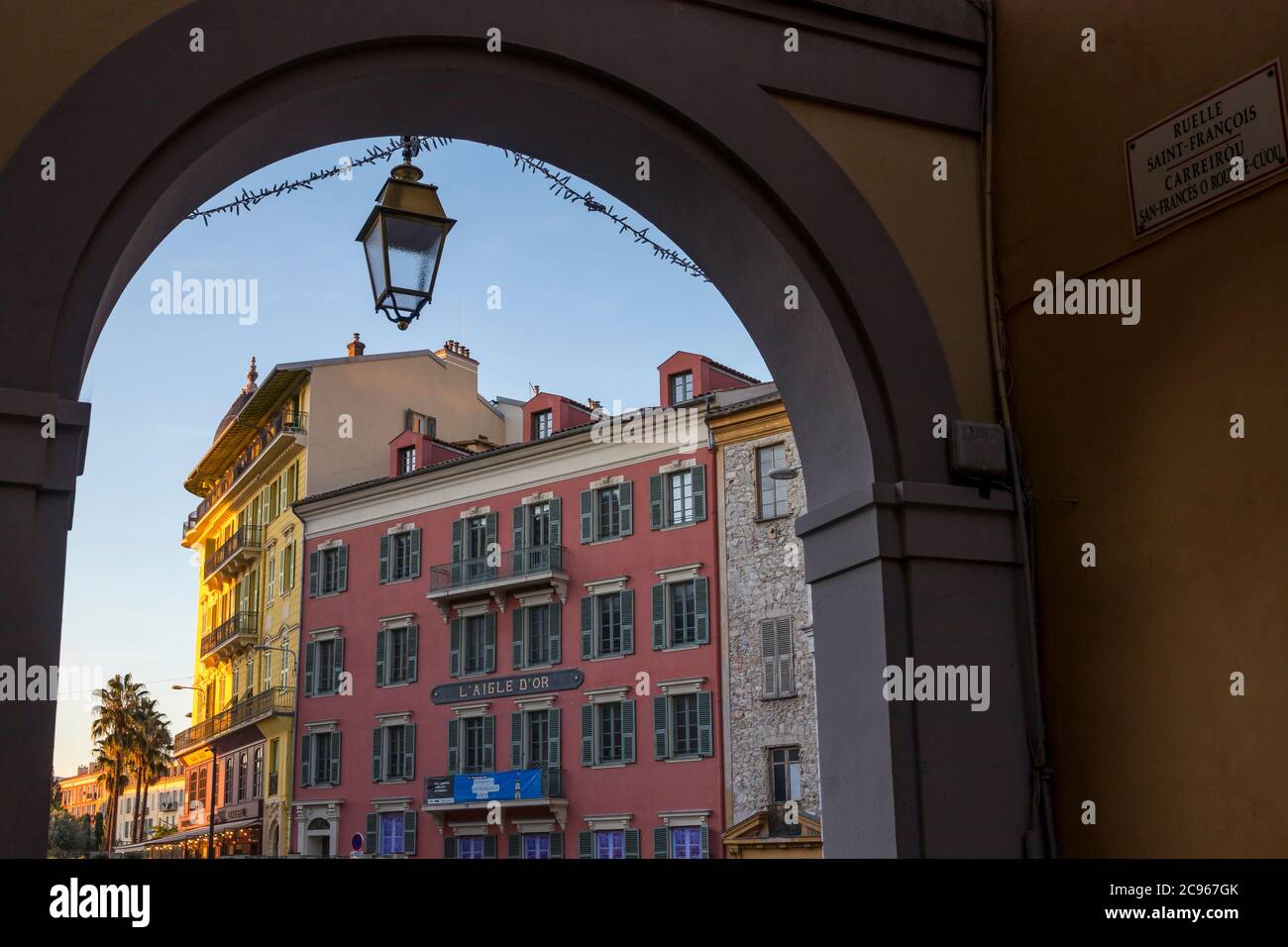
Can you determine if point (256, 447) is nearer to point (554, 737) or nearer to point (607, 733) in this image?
point (554, 737)

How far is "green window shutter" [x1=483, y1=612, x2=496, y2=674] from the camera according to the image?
103 feet

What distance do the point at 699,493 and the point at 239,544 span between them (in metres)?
18.4

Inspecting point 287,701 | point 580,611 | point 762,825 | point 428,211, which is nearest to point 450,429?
point 287,701

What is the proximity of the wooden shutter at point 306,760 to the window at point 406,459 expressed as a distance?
22.8 ft

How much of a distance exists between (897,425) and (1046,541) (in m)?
0.61

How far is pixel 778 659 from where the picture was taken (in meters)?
26.2

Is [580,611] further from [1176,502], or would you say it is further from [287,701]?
[1176,502]

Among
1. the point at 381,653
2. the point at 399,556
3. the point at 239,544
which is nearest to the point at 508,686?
the point at 381,653

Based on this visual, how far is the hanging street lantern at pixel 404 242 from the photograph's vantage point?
16.0ft

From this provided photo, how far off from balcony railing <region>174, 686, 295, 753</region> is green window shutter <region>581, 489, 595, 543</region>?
10547 millimetres

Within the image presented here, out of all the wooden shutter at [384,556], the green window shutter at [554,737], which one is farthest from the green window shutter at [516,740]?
the wooden shutter at [384,556]

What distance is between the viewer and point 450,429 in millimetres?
39250

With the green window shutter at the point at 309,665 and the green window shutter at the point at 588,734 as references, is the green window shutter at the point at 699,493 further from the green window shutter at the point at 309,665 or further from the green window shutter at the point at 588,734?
the green window shutter at the point at 309,665

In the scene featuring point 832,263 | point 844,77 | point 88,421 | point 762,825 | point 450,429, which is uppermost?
point 450,429
